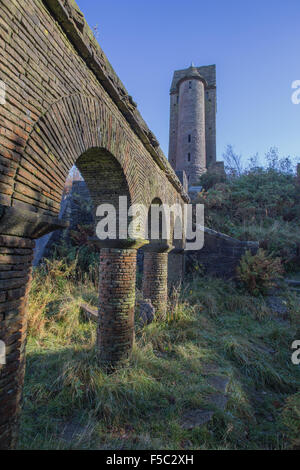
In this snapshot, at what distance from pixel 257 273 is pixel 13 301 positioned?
8534mm

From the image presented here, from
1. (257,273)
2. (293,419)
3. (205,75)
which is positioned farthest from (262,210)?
(205,75)

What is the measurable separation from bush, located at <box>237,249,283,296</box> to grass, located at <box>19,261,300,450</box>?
198 cm

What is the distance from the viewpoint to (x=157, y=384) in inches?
156

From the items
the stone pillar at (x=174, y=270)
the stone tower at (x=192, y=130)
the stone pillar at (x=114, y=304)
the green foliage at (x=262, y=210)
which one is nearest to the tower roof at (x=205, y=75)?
the stone tower at (x=192, y=130)

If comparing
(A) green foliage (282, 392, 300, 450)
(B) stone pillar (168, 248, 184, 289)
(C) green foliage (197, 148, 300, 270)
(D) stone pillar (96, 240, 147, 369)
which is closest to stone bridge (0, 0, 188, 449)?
(D) stone pillar (96, 240, 147, 369)

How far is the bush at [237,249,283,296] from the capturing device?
357 inches

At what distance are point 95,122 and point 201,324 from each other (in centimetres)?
551

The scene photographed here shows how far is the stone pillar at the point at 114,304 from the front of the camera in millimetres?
4289

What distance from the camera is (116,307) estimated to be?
4332 mm

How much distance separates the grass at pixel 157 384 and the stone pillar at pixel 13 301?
95cm

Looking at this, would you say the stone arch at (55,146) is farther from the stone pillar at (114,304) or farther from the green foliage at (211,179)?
the green foliage at (211,179)

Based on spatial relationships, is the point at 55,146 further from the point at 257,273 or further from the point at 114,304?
the point at 257,273
